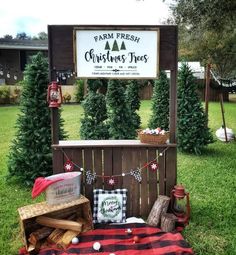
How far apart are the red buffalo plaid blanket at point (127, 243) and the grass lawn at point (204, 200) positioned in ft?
0.92

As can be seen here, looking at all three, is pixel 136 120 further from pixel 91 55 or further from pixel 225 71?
pixel 225 71

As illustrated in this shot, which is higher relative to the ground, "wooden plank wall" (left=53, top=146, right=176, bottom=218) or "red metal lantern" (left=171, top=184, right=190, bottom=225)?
"wooden plank wall" (left=53, top=146, right=176, bottom=218)

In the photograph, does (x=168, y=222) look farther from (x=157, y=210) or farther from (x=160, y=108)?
(x=160, y=108)

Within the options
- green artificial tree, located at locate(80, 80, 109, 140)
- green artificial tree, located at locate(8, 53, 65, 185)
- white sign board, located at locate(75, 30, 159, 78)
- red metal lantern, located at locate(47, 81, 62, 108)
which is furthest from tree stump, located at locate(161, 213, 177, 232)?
green artificial tree, located at locate(80, 80, 109, 140)

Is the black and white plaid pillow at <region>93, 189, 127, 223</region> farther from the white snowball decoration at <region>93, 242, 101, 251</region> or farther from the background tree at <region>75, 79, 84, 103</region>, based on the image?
the background tree at <region>75, 79, 84, 103</region>

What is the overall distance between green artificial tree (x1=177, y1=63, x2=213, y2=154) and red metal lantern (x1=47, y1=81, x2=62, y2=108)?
15.2 ft

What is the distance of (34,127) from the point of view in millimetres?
5883

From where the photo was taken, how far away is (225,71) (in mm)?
23031

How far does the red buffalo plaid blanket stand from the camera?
365 cm

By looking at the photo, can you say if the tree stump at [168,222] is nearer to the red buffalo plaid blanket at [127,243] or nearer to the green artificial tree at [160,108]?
the red buffalo plaid blanket at [127,243]

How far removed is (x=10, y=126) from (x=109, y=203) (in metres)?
9.87

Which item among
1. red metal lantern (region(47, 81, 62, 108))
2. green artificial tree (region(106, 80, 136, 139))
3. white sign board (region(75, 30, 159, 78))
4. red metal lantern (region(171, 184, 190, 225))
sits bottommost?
red metal lantern (region(171, 184, 190, 225))

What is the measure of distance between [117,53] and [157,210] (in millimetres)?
2069

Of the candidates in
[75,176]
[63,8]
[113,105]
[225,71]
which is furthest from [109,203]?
[225,71]
